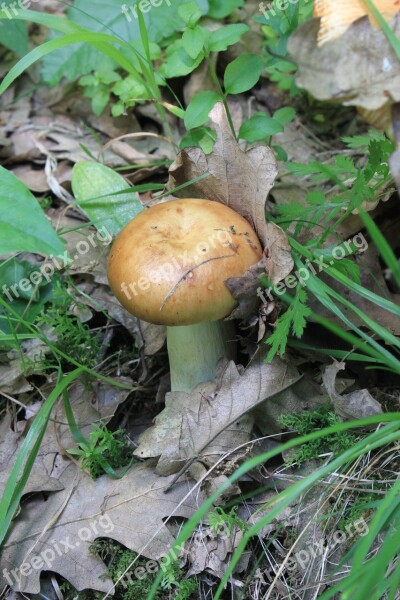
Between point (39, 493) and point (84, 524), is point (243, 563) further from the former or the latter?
point (39, 493)

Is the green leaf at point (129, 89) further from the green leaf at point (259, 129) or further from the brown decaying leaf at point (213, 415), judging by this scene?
the brown decaying leaf at point (213, 415)

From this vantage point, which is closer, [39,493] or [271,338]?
[271,338]

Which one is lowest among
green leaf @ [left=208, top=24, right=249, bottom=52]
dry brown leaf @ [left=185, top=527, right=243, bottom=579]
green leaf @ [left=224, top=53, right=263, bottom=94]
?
dry brown leaf @ [left=185, top=527, right=243, bottom=579]

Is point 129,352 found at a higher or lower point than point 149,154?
lower

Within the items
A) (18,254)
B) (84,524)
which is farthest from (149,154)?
(84,524)

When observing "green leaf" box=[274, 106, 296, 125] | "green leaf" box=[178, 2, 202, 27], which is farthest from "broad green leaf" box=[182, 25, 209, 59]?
"green leaf" box=[274, 106, 296, 125]

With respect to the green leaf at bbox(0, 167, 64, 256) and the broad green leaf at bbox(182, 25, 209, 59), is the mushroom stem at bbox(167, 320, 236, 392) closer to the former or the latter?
the green leaf at bbox(0, 167, 64, 256)
